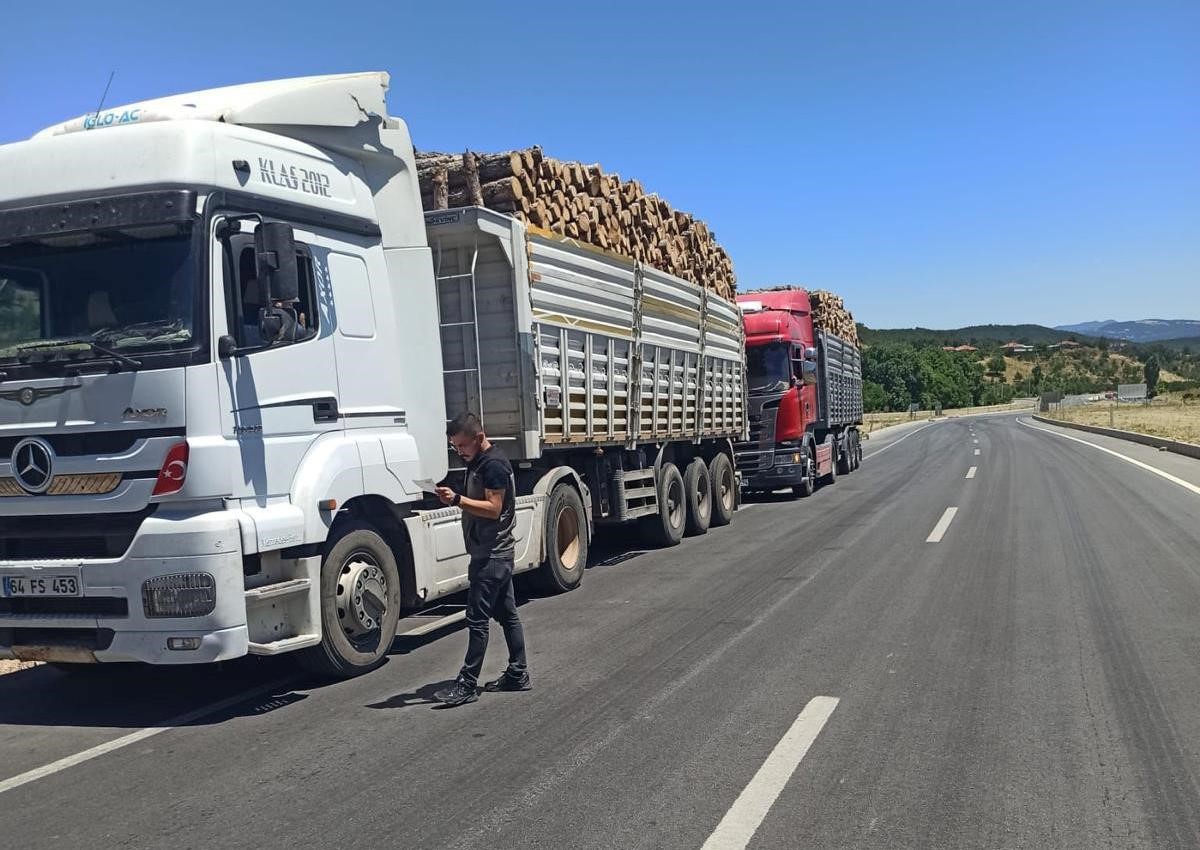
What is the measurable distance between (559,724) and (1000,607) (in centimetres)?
453

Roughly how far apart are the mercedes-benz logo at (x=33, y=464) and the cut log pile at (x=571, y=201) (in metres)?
4.66

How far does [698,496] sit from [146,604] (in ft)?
31.3

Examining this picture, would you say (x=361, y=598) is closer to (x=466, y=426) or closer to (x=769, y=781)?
(x=466, y=426)

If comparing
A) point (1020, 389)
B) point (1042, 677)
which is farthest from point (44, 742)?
point (1020, 389)

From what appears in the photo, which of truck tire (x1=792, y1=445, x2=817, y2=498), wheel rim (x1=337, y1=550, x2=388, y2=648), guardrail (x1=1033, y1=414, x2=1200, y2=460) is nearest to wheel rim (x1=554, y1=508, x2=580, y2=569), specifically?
wheel rim (x1=337, y1=550, x2=388, y2=648)

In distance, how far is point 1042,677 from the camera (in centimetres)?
623

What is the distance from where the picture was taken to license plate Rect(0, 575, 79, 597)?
18.7ft

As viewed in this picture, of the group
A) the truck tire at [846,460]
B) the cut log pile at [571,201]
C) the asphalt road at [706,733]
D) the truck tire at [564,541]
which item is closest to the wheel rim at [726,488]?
the cut log pile at [571,201]

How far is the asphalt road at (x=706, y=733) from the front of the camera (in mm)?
4203

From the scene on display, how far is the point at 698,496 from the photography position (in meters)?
14.3

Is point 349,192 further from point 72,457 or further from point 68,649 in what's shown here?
point 68,649

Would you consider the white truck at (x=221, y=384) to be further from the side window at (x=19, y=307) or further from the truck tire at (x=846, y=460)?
the truck tire at (x=846, y=460)

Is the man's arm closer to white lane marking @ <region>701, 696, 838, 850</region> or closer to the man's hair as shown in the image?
the man's hair

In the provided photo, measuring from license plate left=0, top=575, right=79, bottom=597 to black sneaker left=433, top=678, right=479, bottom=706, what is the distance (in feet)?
7.17
